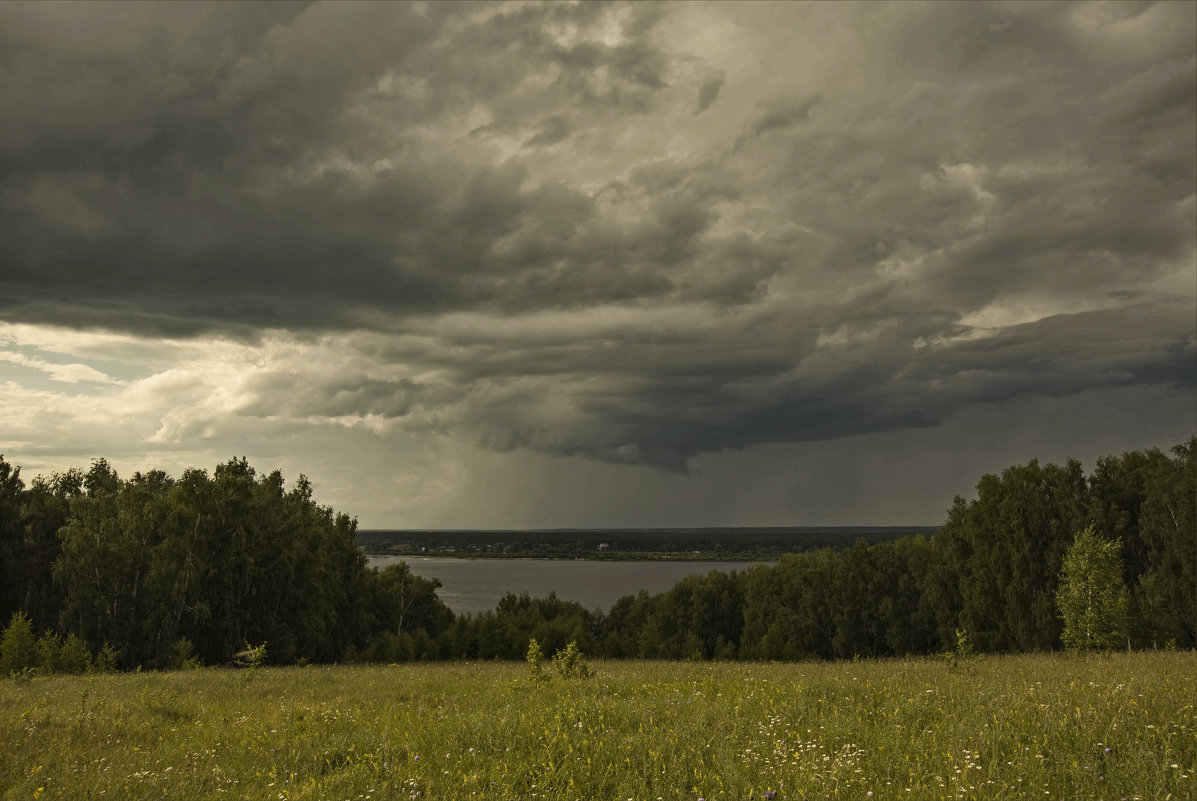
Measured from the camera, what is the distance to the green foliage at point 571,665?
1395 centimetres

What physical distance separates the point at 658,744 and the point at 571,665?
706 centimetres

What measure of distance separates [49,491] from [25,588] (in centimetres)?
827

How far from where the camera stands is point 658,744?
24.6ft

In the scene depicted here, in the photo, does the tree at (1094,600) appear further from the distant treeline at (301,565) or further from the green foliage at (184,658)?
the green foliage at (184,658)

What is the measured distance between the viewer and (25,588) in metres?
44.3

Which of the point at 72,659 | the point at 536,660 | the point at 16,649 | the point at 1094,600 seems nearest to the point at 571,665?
the point at 536,660

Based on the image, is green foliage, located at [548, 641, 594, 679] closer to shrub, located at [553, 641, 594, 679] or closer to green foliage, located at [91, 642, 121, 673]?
shrub, located at [553, 641, 594, 679]

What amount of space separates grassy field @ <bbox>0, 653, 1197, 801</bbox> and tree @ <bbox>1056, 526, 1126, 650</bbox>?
531 centimetres

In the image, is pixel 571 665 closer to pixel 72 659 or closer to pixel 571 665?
pixel 571 665

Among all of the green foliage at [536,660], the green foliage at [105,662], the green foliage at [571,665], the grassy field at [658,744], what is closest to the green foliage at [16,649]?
the green foliage at [105,662]

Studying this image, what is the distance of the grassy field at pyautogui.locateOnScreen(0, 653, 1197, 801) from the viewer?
604 cm

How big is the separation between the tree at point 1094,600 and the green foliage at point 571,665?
1225cm

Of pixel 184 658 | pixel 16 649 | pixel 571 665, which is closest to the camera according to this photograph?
pixel 571 665

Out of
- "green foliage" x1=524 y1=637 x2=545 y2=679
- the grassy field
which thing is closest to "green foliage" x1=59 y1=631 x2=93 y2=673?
the grassy field
